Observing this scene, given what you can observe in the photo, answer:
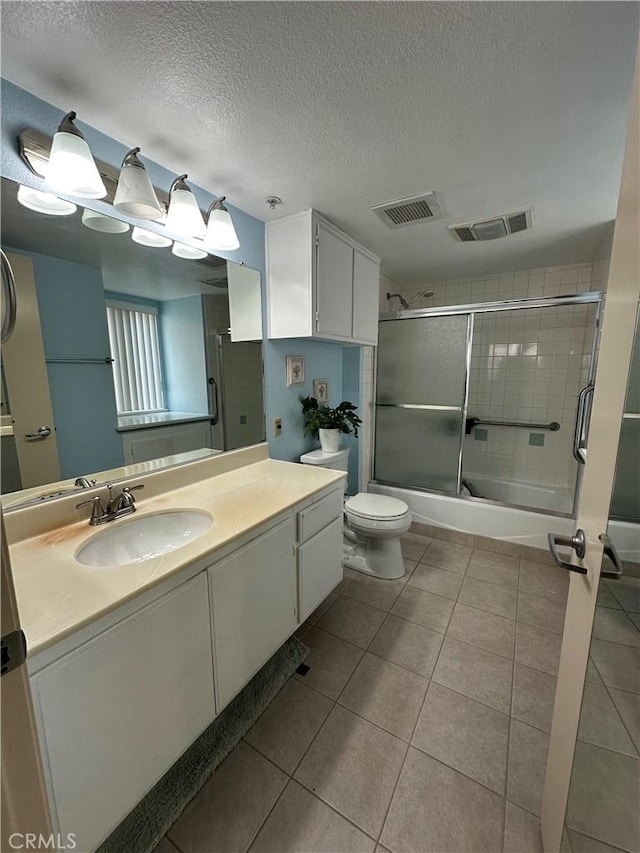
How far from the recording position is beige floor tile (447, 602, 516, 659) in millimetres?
1688

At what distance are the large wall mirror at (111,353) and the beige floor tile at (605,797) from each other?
66.4 inches

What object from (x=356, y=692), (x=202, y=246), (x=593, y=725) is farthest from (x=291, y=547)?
(x=202, y=246)

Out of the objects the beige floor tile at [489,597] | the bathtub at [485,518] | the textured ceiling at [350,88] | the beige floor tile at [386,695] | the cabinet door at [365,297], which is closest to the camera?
the textured ceiling at [350,88]

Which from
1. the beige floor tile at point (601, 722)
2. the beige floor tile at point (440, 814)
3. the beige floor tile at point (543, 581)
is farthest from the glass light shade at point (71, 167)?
the beige floor tile at point (543, 581)

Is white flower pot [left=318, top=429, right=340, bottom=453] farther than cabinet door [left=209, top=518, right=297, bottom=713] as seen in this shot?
Yes

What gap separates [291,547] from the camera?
1.44 meters

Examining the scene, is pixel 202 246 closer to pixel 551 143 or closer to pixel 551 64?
pixel 551 64

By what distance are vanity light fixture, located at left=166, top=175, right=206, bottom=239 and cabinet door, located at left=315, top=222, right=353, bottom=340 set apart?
715 millimetres

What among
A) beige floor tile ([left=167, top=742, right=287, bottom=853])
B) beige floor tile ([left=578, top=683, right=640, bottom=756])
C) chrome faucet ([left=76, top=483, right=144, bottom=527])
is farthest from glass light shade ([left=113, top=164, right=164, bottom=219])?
beige floor tile ([left=167, top=742, right=287, bottom=853])

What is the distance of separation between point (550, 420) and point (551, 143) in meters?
2.36

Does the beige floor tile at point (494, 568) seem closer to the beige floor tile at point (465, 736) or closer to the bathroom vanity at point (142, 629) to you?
the beige floor tile at point (465, 736)

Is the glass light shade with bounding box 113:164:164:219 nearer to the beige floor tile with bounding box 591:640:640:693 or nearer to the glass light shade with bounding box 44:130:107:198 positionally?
the glass light shade with bounding box 44:130:107:198

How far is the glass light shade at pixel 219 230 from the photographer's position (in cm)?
154
